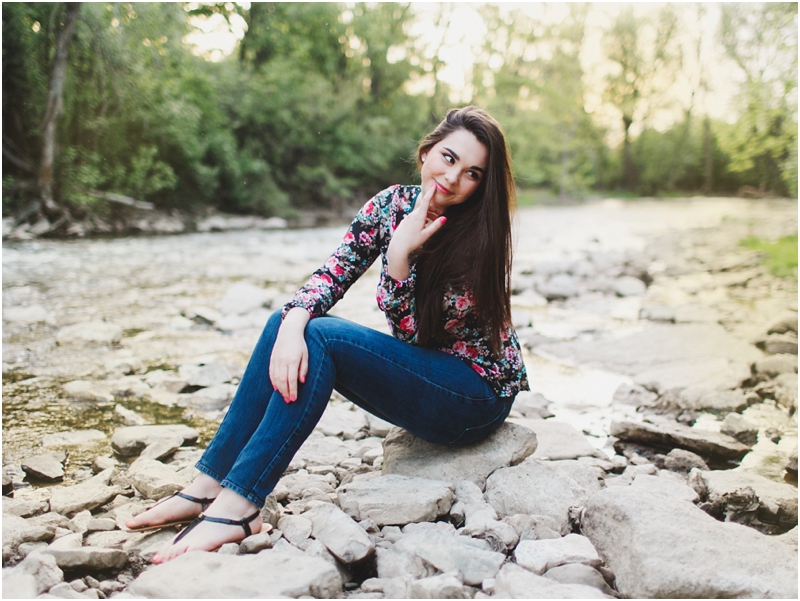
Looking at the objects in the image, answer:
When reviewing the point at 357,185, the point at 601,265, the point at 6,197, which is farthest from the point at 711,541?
the point at 357,185

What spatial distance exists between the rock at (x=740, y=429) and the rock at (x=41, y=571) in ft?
8.69

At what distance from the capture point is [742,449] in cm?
257

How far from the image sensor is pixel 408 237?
69.1 inches

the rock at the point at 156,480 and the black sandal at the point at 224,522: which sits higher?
the black sandal at the point at 224,522

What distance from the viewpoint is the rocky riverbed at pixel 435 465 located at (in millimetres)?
1432

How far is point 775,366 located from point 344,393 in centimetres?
296

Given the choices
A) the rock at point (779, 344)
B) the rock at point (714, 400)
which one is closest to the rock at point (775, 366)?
the rock at point (779, 344)

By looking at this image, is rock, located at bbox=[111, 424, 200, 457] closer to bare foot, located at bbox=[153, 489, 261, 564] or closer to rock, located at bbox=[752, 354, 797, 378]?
bare foot, located at bbox=[153, 489, 261, 564]

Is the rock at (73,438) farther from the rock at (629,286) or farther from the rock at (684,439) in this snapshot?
the rock at (629,286)

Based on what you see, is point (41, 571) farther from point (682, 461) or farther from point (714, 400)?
point (714, 400)

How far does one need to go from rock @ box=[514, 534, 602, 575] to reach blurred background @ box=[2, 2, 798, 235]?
144 centimetres

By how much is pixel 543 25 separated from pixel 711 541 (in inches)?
1102

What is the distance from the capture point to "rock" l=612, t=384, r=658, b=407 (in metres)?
3.25

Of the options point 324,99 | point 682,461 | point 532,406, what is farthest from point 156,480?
point 324,99
